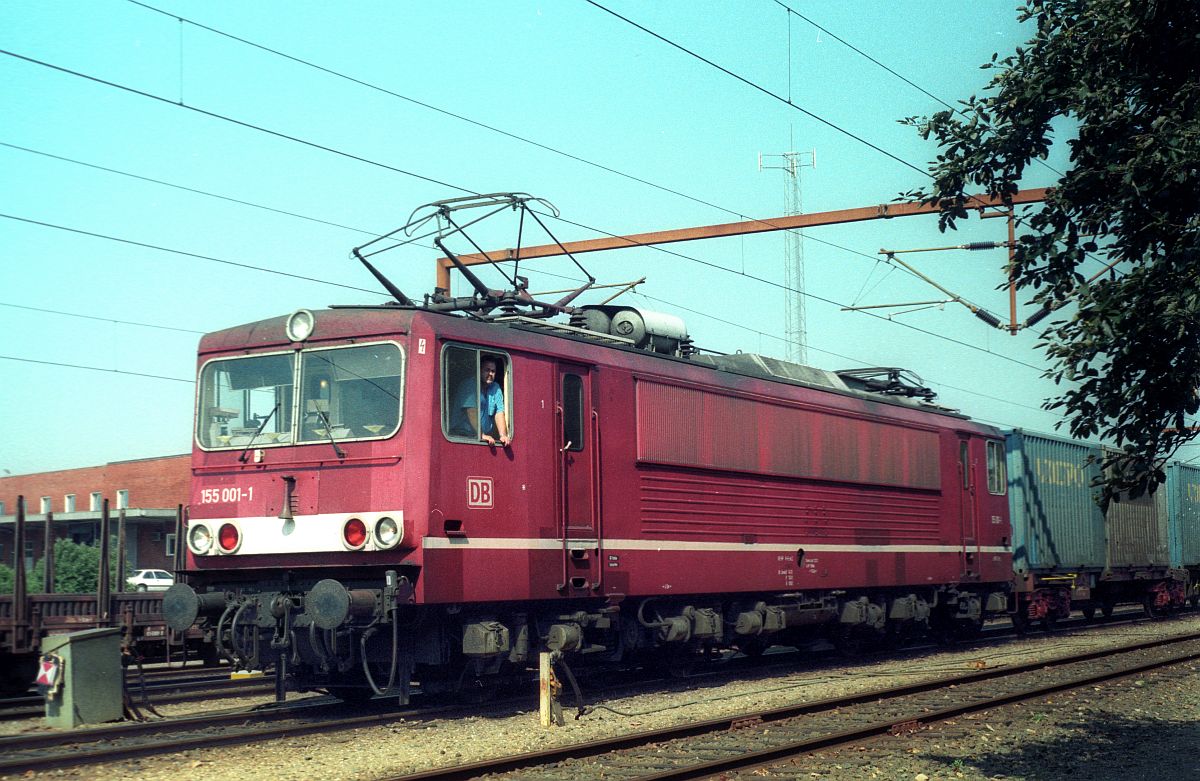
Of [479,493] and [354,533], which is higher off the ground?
[479,493]

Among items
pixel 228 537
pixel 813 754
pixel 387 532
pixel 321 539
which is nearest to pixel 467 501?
pixel 387 532

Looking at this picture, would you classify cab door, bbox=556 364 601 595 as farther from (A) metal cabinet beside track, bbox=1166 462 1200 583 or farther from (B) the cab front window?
(A) metal cabinet beside track, bbox=1166 462 1200 583

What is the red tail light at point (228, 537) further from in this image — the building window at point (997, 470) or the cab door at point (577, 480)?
the building window at point (997, 470)

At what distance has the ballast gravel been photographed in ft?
31.1

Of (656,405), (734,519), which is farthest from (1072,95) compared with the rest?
(734,519)

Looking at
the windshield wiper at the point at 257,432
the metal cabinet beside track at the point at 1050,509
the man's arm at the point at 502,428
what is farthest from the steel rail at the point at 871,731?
the metal cabinet beside track at the point at 1050,509

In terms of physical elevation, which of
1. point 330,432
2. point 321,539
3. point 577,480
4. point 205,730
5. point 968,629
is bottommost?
point 968,629

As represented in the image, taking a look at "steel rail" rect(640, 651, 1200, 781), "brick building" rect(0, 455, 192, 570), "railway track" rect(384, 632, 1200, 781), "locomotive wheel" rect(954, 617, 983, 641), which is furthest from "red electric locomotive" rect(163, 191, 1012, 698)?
"brick building" rect(0, 455, 192, 570)

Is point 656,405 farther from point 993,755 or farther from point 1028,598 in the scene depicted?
point 1028,598

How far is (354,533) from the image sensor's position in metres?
11.5

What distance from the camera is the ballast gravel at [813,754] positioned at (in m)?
9.48

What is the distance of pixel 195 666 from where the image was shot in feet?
66.9

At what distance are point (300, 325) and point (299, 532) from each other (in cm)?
210

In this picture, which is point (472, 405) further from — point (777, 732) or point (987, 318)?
point (987, 318)
